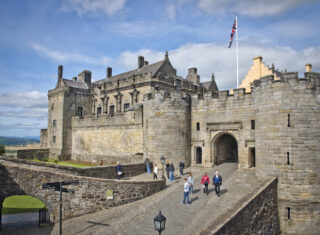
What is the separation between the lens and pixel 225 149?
21.8 metres

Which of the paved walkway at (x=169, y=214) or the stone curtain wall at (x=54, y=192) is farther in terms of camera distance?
the stone curtain wall at (x=54, y=192)

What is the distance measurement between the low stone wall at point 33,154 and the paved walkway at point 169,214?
23977mm

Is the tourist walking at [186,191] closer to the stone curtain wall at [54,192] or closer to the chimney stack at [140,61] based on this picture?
the stone curtain wall at [54,192]

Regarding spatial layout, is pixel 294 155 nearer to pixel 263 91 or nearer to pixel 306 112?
pixel 306 112

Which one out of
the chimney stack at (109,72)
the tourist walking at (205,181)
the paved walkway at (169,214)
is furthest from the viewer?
the chimney stack at (109,72)

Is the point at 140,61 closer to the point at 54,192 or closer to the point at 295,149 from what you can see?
the point at 54,192

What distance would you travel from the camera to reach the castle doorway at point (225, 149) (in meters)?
20.4

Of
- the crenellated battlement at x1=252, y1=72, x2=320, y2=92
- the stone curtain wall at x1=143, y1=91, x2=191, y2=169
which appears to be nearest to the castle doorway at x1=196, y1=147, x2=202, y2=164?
the stone curtain wall at x1=143, y1=91, x2=191, y2=169

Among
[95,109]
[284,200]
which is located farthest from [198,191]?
[95,109]

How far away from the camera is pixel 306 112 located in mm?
13953

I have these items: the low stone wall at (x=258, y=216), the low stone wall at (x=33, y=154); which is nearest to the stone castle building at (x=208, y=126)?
the low stone wall at (x=258, y=216)

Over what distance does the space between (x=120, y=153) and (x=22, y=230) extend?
1419 centimetres

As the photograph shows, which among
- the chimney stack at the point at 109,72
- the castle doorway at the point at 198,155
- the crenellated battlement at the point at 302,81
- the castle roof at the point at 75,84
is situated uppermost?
the chimney stack at the point at 109,72

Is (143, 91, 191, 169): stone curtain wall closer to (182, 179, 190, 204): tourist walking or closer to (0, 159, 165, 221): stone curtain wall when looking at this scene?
(182, 179, 190, 204): tourist walking
